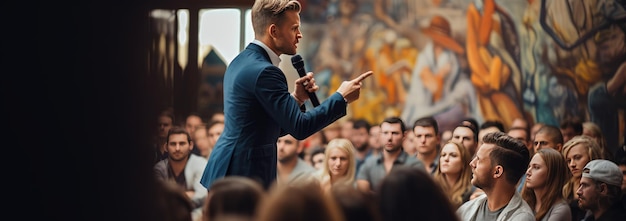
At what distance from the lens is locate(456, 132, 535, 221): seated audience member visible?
6223mm

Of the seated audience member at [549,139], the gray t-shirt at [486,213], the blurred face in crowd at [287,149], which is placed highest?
the seated audience member at [549,139]

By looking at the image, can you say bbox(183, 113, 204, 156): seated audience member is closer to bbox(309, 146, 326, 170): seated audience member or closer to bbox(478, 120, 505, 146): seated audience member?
bbox(309, 146, 326, 170): seated audience member

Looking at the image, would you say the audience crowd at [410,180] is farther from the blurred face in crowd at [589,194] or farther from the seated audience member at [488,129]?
the seated audience member at [488,129]

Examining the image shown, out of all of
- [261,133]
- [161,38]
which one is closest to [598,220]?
[261,133]

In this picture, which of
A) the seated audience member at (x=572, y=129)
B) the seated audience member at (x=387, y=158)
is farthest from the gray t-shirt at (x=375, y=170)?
the seated audience member at (x=572, y=129)

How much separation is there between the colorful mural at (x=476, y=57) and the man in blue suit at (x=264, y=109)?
10373 mm

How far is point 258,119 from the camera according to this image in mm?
5176

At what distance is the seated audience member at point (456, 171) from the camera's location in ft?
28.5

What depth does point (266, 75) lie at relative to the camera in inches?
202

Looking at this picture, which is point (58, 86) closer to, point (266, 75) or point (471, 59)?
point (266, 75)

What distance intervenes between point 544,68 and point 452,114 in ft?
5.71

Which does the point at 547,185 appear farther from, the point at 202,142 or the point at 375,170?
the point at 202,142

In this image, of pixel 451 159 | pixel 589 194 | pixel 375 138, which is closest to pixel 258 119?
pixel 589 194

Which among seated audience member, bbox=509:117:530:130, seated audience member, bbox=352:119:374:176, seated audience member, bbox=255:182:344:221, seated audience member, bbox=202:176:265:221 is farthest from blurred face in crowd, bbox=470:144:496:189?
seated audience member, bbox=352:119:374:176
